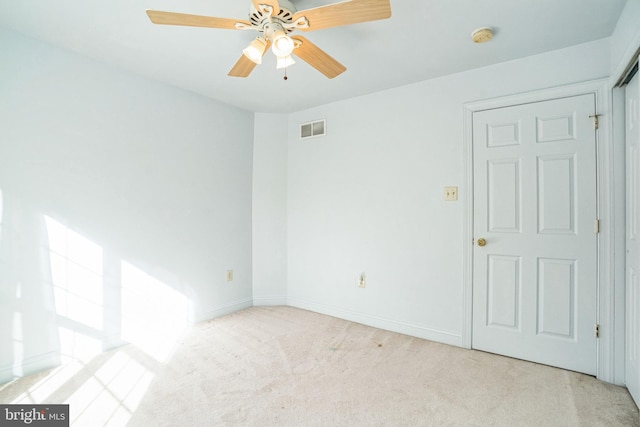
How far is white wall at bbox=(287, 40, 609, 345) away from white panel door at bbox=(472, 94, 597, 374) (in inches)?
7.1

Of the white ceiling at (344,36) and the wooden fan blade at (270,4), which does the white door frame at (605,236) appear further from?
the wooden fan blade at (270,4)

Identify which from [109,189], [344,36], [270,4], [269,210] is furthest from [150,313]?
[344,36]

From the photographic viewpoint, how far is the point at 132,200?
2613mm

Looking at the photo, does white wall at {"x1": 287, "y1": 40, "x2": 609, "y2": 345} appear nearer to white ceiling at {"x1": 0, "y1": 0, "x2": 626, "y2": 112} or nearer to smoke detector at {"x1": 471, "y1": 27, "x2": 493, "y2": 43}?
white ceiling at {"x1": 0, "y1": 0, "x2": 626, "y2": 112}

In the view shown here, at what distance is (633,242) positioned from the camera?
183 cm

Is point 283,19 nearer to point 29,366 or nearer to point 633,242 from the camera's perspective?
point 633,242

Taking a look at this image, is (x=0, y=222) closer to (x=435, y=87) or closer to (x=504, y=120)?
(x=435, y=87)

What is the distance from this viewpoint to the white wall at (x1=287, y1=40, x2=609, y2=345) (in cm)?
253

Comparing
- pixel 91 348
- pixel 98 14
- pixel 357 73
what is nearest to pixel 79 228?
pixel 91 348

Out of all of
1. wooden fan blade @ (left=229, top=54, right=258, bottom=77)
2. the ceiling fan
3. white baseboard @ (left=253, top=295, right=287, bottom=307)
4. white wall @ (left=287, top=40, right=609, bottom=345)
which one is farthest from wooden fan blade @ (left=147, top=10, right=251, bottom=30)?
white baseboard @ (left=253, top=295, right=287, bottom=307)

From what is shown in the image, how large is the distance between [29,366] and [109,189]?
4.37 ft

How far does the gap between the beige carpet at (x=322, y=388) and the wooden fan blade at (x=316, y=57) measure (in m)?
2.03

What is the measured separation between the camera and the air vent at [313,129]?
3.42 meters

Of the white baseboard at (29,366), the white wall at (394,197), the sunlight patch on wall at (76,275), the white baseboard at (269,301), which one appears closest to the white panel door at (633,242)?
the white wall at (394,197)
